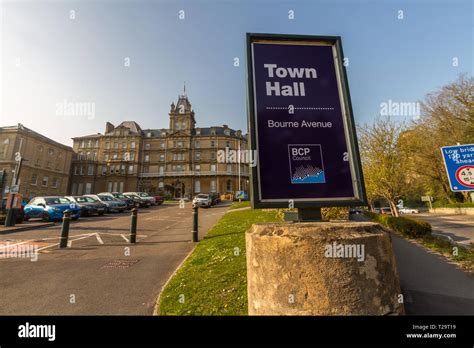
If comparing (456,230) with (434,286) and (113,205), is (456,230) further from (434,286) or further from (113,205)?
(113,205)

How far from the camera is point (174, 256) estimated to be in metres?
6.29

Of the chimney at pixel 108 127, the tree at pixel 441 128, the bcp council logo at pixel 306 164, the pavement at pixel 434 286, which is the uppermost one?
the chimney at pixel 108 127

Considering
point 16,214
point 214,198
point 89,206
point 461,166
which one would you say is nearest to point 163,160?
point 214,198

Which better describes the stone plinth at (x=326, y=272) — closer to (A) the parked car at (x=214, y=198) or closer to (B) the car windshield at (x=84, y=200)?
(B) the car windshield at (x=84, y=200)

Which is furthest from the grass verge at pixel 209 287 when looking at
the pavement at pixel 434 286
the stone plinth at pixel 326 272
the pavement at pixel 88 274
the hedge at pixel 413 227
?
the hedge at pixel 413 227

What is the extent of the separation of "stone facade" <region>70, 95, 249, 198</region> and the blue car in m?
39.8

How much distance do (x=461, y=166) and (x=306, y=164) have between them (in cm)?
530

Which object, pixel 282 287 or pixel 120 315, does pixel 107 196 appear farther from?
pixel 282 287

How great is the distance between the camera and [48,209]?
1298 centimetres

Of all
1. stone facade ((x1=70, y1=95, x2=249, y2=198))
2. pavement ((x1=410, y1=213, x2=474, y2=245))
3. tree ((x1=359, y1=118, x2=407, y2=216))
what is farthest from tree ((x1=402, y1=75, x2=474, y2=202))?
stone facade ((x1=70, y1=95, x2=249, y2=198))

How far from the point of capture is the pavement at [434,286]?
3.24m

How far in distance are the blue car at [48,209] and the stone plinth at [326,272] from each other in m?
15.9
